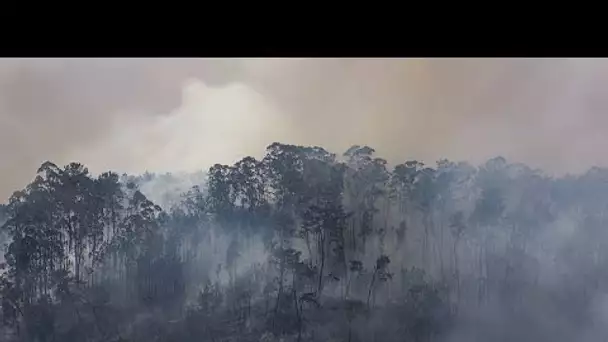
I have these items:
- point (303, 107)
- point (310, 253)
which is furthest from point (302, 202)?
point (303, 107)

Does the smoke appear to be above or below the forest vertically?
above

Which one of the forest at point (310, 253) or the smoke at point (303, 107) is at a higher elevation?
the smoke at point (303, 107)
